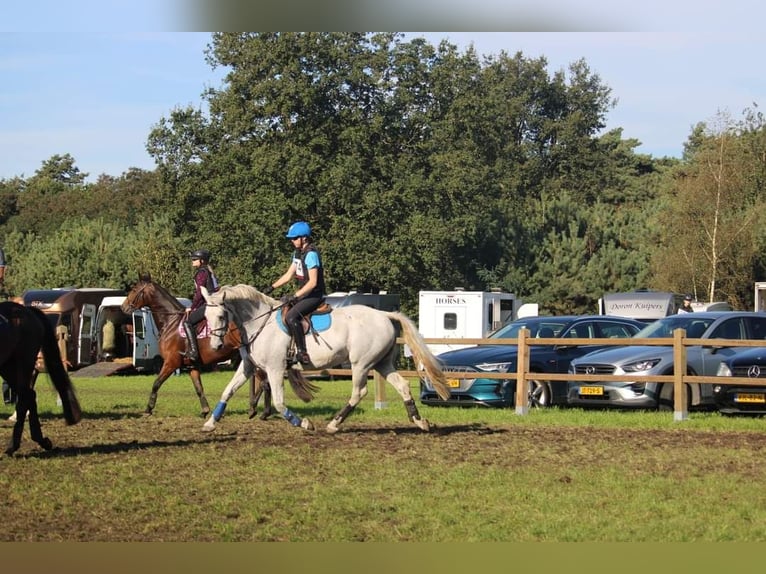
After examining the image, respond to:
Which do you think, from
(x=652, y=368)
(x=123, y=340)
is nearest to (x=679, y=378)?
(x=652, y=368)

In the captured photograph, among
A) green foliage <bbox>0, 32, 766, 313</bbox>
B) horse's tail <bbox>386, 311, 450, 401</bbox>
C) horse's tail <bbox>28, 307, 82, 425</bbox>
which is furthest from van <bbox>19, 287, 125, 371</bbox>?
horse's tail <bbox>28, 307, 82, 425</bbox>

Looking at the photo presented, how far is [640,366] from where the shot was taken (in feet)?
63.2

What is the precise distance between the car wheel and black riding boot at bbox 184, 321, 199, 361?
6.12m

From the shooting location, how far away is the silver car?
1923 centimetres

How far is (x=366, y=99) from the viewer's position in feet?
179

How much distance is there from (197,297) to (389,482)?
26.7ft

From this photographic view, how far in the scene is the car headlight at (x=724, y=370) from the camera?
61.4 feet

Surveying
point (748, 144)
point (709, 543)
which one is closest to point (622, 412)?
point (709, 543)

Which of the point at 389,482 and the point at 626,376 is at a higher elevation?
the point at 626,376

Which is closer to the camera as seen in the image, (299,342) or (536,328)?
(299,342)

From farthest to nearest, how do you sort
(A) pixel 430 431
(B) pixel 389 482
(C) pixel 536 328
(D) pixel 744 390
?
1. (C) pixel 536 328
2. (D) pixel 744 390
3. (A) pixel 430 431
4. (B) pixel 389 482

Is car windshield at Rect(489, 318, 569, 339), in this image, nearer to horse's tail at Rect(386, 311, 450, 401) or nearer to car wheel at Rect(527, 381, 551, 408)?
car wheel at Rect(527, 381, 551, 408)

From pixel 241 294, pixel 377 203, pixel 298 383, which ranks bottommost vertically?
pixel 298 383

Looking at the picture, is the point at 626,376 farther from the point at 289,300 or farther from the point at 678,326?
the point at 289,300
